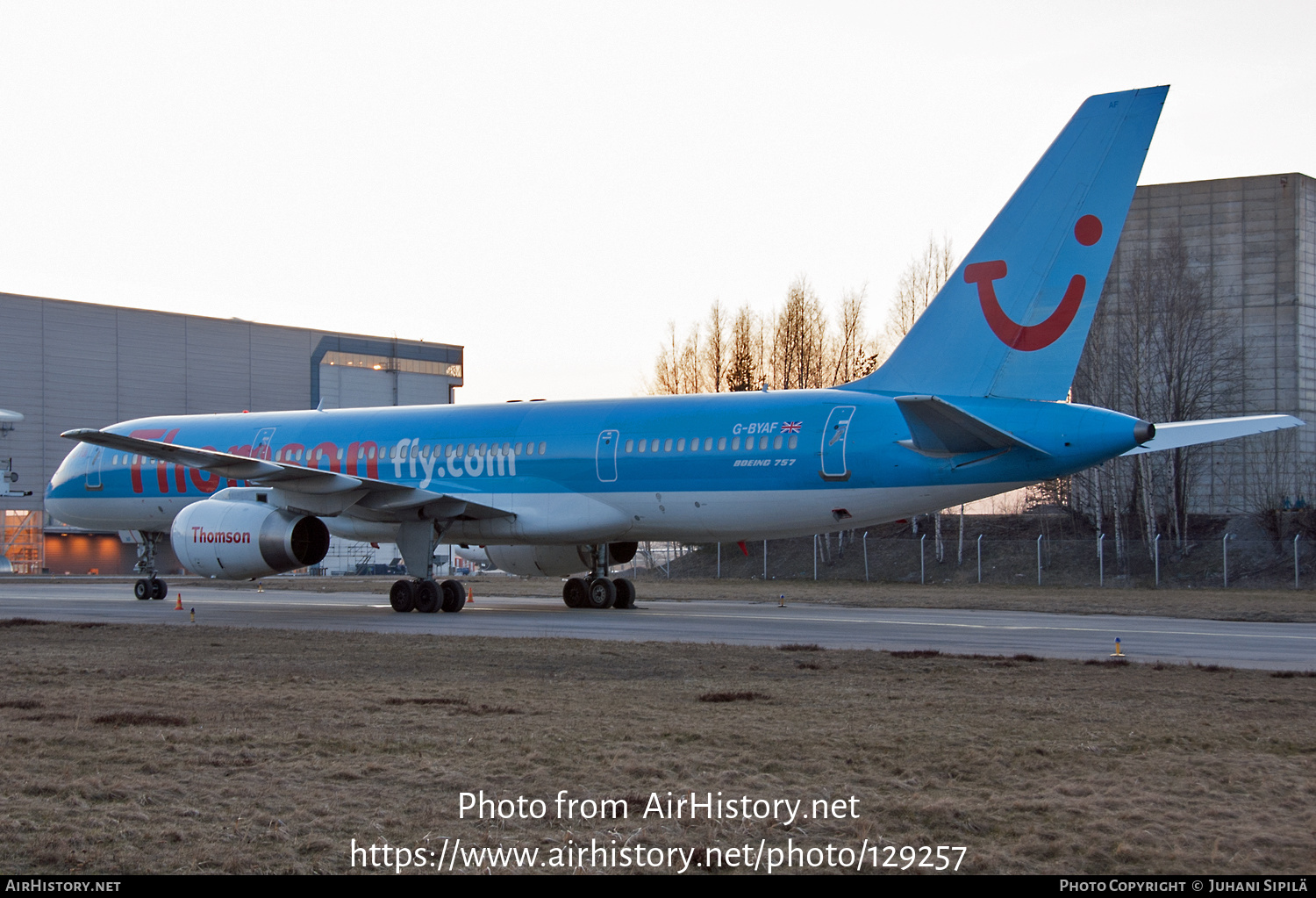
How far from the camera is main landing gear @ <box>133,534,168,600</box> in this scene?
89.9 feet

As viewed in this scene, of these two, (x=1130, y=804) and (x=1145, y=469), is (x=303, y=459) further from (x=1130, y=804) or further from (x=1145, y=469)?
(x=1145, y=469)

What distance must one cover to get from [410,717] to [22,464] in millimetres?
59392

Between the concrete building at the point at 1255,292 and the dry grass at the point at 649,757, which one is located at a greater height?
the concrete building at the point at 1255,292

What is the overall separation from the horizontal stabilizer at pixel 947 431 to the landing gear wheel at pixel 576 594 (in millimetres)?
7846

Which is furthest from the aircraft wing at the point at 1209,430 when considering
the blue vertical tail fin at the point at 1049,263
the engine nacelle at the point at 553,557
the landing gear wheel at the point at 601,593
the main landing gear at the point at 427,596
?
the main landing gear at the point at 427,596

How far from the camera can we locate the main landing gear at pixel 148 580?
27392mm

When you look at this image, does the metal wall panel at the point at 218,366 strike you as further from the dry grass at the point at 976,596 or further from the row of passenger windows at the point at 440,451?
the row of passenger windows at the point at 440,451

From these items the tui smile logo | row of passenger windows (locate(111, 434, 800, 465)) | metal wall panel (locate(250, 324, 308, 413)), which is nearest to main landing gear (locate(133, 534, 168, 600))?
row of passenger windows (locate(111, 434, 800, 465))

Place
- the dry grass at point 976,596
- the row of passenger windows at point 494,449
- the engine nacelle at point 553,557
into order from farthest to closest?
1. the engine nacelle at point 553,557
2. the dry grass at point 976,596
3. the row of passenger windows at point 494,449

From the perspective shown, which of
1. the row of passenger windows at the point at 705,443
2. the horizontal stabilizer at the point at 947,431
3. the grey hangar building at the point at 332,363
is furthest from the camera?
the grey hangar building at the point at 332,363

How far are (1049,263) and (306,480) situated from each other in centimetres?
1289

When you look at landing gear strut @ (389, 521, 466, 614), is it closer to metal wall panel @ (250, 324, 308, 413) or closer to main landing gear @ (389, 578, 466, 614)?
main landing gear @ (389, 578, 466, 614)

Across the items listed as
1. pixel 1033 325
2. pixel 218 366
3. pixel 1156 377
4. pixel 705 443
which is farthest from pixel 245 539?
pixel 218 366

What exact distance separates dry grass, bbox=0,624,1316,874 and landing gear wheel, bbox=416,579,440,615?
9625mm
